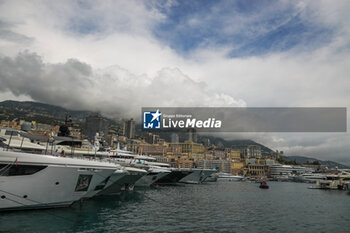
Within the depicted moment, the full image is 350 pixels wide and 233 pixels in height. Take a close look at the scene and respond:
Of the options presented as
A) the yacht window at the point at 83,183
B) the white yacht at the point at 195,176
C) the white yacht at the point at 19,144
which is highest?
the white yacht at the point at 19,144

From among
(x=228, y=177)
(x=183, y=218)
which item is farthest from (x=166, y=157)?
(x=183, y=218)

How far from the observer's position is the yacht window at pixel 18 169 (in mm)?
19328

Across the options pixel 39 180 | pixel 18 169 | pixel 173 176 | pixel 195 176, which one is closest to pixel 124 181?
pixel 39 180

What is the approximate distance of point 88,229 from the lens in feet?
59.8

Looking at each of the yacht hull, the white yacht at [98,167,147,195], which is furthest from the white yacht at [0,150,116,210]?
the yacht hull

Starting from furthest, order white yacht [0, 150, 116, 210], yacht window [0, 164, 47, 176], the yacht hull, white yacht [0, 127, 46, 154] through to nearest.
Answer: the yacht hull < white yacht [0, 127, 46, 154] < white yacht [0, 150, 116, 210] < yacht window [0, 164, 47, 176]

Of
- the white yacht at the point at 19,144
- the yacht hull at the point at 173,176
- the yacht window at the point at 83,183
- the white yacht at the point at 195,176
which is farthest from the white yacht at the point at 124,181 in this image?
the white yacht at the point at 195,176

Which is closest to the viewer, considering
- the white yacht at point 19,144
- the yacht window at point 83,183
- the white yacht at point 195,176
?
the yacht window at point 83,183

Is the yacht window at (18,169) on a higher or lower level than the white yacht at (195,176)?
higher

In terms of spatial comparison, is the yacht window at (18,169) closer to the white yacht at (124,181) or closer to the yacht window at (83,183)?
the yacht window at (83,183)

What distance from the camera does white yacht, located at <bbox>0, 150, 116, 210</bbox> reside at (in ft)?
64.0

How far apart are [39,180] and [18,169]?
1.77 m

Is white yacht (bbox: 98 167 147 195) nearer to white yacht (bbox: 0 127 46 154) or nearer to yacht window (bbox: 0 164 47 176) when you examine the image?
white yacht (bbox: 0 127 46 154)

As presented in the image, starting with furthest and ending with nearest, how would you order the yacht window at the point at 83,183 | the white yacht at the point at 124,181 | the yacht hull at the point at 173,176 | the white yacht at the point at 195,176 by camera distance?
the white yacht at the point at 195,176 < the yacht hull at the point at 173,176 < the white yacht at the point at 124,181 < the yacht window at the point at 83,183
